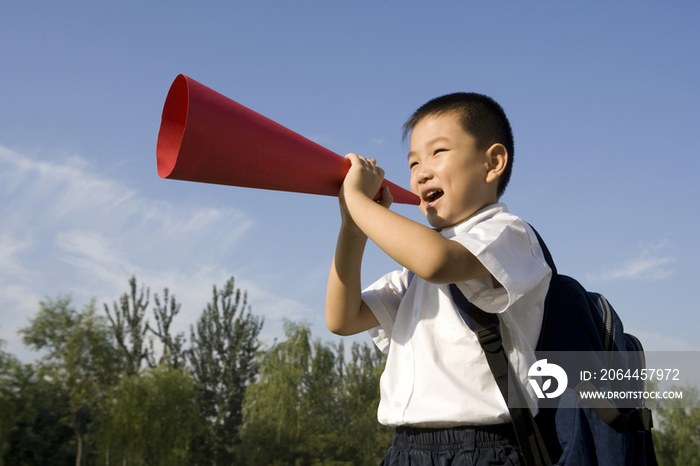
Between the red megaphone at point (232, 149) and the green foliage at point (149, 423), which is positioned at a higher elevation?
the red megaphone at point (232, 149)

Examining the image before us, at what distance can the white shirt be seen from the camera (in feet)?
3.89

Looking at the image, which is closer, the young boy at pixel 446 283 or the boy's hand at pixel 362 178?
the young boy at pixel 446 283

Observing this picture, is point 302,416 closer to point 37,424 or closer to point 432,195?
point 37,424

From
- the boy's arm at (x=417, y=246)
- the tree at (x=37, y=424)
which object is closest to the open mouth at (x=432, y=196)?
the boy's arm at (x=417, y=246)

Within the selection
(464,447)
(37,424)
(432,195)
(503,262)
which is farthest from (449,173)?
(37,424)

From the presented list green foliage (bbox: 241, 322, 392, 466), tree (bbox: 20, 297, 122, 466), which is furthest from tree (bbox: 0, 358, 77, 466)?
green foliage (bbox: 241, 322, 392, 466)

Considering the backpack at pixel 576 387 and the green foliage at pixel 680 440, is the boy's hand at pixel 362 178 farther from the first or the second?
the green foliage at pixel 680 440

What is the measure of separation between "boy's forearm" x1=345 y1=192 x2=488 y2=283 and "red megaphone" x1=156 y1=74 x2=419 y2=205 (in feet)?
0.67

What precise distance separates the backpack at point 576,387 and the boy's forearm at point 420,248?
0.52 feet

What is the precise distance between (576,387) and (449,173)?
0.60m

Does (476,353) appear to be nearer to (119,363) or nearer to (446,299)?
(446,299)

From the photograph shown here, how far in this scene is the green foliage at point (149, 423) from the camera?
15.4 meters

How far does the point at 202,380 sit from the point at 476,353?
24.9m

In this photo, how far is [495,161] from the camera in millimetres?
1449
